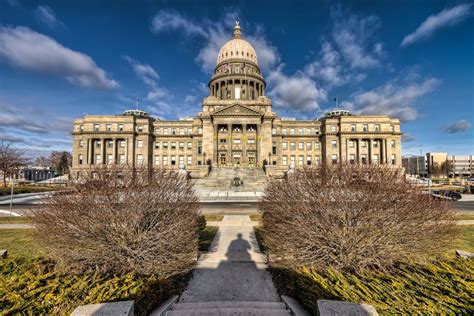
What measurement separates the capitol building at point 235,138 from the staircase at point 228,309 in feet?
173

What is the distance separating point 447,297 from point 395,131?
7672 centimetres

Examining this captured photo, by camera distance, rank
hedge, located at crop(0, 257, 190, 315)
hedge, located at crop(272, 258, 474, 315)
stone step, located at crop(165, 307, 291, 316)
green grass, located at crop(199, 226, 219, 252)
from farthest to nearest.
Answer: green grass, located at crop(199, 226, 219, 252) → stone step, located at crop(165, 307, 291, 316) → hedge, located at crop(272, 258, 474, 315) → hedge, located at crop(0, 257, 190, 315)

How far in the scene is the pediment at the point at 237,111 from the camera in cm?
5850

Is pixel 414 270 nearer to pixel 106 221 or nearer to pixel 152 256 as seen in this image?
pixel 152 256

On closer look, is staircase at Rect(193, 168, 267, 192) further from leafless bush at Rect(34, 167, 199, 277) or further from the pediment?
leafless bush at Rect(34, 167, 199, 277)

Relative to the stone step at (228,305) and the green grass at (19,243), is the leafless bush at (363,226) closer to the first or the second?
the stone step at (228,305)

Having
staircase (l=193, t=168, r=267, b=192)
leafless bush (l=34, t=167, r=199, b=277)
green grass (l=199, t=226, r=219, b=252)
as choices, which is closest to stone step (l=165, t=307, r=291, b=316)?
leafless bush (l=34, t=167, r=199, b=277)

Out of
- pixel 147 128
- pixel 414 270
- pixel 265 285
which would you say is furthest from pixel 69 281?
pixel 147 128

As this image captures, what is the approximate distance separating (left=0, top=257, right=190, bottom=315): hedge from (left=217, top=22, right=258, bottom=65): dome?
78111mm

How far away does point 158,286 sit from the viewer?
6.02 m

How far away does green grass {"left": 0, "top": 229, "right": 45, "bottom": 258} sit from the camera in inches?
373

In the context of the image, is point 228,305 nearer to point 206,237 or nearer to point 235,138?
point 206,237

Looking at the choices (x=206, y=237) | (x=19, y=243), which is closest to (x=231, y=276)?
(x=206, y=237)

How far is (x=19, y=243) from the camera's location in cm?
1120
